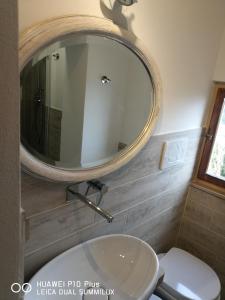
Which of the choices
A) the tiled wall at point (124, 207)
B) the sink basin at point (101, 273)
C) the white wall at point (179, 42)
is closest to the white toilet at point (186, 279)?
the tiled wall at point (124, 207)

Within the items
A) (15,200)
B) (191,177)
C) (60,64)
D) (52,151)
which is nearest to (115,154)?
(52,151)

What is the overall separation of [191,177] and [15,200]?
1598mm

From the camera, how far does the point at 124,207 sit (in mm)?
1329

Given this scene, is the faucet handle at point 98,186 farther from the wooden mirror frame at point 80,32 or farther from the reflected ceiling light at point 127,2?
the reflected ceiling light at point 127,2

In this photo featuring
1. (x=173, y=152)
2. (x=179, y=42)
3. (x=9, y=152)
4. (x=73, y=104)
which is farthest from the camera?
(x=173, y=152)

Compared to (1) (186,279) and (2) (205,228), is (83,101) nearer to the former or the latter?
(1) (186,279)

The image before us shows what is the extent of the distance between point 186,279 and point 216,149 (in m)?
0.89

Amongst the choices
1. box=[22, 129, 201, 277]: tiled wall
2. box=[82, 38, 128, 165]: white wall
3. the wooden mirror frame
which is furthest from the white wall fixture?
box=[82, 38, 128, 165]: white wall

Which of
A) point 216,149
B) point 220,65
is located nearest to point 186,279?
point 216,149

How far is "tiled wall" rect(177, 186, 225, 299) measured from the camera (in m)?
1.72

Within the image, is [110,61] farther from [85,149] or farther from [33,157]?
[33,157]

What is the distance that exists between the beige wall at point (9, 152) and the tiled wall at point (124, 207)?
1.52 ft

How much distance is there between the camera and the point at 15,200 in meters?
0.40

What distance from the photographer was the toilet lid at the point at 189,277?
139 centimetres
